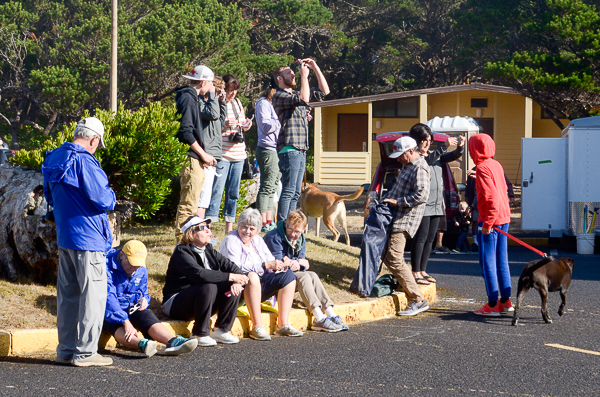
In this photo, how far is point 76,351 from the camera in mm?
4727

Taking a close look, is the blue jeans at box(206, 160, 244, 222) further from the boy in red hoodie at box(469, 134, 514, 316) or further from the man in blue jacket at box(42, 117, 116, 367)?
the man in blue jacket at box(42, 117, 116, 367)

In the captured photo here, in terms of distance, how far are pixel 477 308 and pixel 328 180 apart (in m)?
21.4

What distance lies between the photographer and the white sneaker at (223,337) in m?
5.54

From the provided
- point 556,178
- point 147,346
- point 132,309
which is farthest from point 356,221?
point 147,346

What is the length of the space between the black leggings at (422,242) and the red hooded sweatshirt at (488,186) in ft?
2.92

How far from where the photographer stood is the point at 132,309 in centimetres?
524

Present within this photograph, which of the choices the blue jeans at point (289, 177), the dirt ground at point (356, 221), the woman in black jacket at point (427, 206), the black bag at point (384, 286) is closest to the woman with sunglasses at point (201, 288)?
the black bag at point (384, 286)

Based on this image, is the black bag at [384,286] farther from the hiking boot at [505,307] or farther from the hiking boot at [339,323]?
the hiking boot at [505,307]

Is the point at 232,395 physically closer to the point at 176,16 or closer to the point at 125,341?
the point at 125,341

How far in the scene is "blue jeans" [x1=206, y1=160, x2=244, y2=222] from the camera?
7.70 meters

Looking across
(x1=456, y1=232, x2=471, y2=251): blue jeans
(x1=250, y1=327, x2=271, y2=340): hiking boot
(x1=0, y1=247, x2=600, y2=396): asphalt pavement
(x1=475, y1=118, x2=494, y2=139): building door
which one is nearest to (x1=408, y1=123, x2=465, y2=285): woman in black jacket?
(x1=0, y1=247, x2=600, y2=396): asphalt pavement

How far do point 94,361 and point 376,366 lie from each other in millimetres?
1987

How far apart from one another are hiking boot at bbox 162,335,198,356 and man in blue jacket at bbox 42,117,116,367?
450mm

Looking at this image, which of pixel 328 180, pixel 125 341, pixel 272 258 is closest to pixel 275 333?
pixel 272 258
